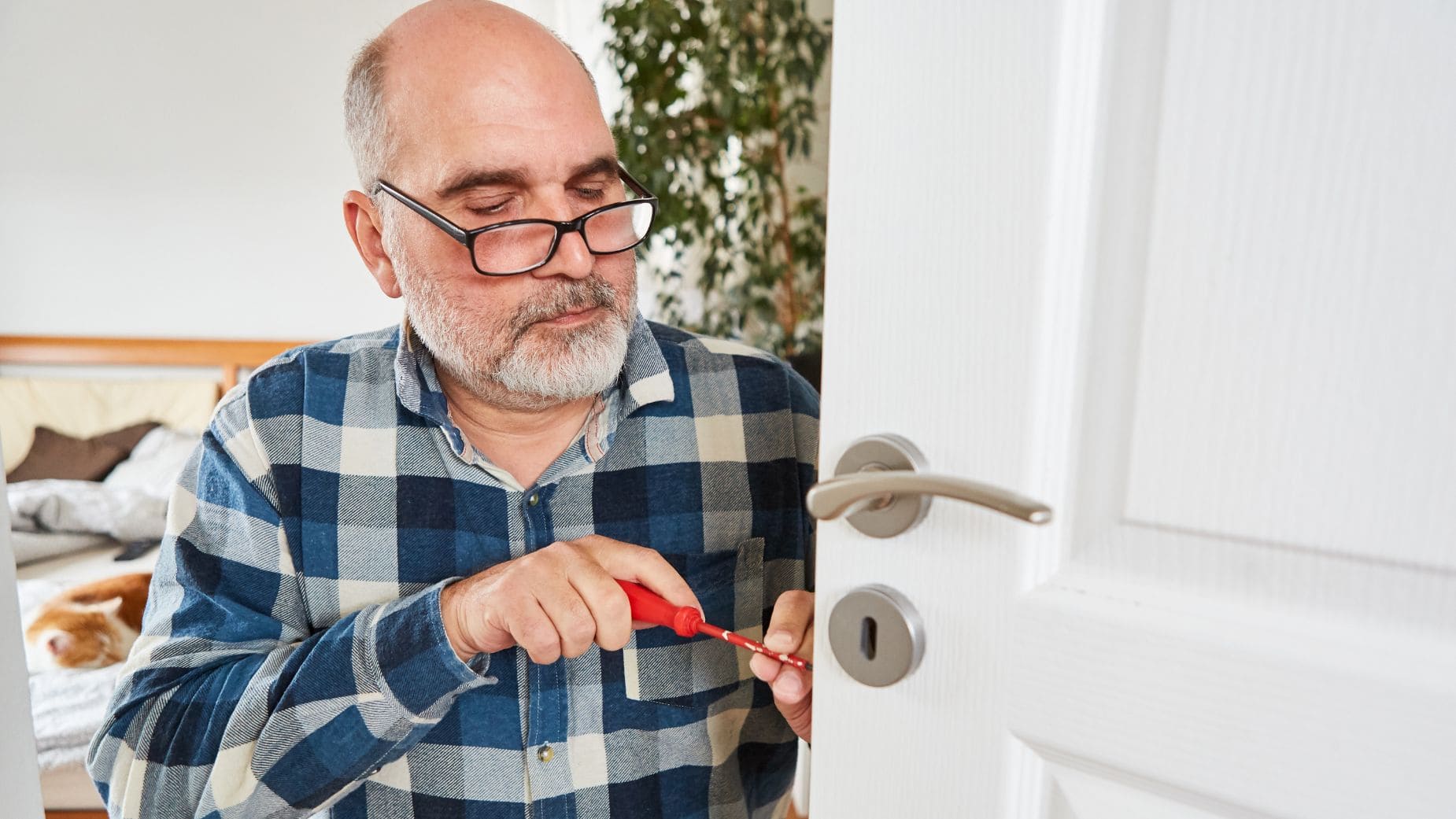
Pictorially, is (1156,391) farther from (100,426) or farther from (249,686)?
(100,426)

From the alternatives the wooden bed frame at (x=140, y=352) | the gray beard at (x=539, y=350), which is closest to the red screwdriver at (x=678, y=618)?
the gray beard at (x=539, y=350)

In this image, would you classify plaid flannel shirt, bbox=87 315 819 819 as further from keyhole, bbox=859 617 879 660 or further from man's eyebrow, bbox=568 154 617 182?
keyhole, bbox=859 617 879 660

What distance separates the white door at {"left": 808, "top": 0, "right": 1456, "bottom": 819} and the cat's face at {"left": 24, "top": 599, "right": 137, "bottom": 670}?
2.08 meters

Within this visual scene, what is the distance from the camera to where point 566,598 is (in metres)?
0.68

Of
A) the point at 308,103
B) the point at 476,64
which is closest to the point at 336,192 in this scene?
the point at 308,103

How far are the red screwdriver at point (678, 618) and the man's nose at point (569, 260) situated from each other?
31 centimetres

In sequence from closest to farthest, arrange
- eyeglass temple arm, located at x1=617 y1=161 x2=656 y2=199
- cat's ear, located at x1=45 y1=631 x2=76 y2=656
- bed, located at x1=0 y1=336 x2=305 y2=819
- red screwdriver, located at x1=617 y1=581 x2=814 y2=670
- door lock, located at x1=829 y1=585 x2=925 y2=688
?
door lock, located at x1=829 y1=585 x2=925 y2=688, red screwdriver, located at x1=617 y1=581 x2=814 y2=670, eyeglass temple arm, located at x1=617 y1=161 x2=656 y2=199, cat's ear, located at x1=45 y1=631 x2=76 y2=656, bed, located at x1=0 y1=336 x2=305 y2=819

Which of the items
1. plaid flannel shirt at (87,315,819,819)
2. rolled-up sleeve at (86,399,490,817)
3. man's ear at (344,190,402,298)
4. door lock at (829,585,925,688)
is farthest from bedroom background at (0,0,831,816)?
door lock at (829,585,925,688)

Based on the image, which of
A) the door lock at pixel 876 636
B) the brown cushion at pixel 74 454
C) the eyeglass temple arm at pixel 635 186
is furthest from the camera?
the brown cushion at pixel 74 454

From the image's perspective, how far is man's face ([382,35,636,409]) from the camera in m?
0.85

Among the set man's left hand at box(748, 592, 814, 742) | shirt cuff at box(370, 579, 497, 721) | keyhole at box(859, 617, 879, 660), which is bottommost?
shirt cuff at box(370, 579, 497, 721)

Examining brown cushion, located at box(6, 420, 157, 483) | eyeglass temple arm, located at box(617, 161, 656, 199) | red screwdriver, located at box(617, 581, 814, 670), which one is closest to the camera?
red screwdriver, located at box(617, 581, 814, 670)

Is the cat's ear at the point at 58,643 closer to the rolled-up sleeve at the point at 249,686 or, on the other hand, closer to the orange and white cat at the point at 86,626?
the orange and white cat at the point at 86,626

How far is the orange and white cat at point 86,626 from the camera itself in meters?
1.98
